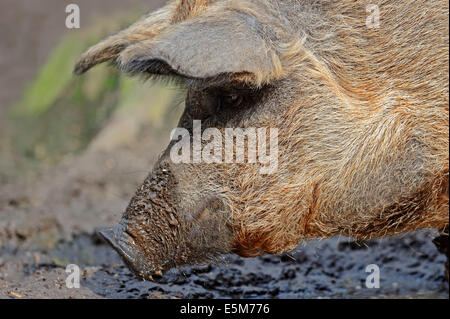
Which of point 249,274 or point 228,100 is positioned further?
point 249,274

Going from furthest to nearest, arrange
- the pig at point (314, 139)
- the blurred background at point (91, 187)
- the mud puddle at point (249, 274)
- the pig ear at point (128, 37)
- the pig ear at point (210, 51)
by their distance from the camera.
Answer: the blurred background at point (91, 187) < the mud puddle at point (249, 274) < the pig ear at point (128, 37) < the pig at point (314, 139) < the pig ear at point (210, 51)

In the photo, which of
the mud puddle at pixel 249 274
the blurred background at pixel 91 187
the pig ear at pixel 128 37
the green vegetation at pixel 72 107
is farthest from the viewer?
the green vegetation at pixel 72 107

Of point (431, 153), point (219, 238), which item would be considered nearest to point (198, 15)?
point (219, 238)

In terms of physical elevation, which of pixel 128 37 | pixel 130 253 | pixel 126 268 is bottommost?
pixel 126 268

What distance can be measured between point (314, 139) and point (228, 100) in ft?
1.41

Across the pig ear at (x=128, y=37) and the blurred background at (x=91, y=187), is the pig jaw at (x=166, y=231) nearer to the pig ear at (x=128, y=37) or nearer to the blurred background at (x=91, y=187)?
the blurred background at (x=91, y=187)

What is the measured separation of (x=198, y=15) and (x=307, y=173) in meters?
0.87

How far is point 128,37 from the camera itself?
3.35m

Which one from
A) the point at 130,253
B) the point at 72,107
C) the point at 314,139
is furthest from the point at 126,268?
the point at 72,107

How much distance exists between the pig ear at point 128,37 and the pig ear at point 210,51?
51 centimetres

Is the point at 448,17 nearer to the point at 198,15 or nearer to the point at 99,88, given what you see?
the point at 198,15

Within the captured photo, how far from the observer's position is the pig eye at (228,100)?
2987 mm

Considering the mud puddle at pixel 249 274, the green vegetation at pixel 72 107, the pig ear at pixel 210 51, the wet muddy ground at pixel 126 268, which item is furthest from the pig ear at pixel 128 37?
the green vegetation at pixel 72 107

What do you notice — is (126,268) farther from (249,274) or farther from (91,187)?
(91,187)
